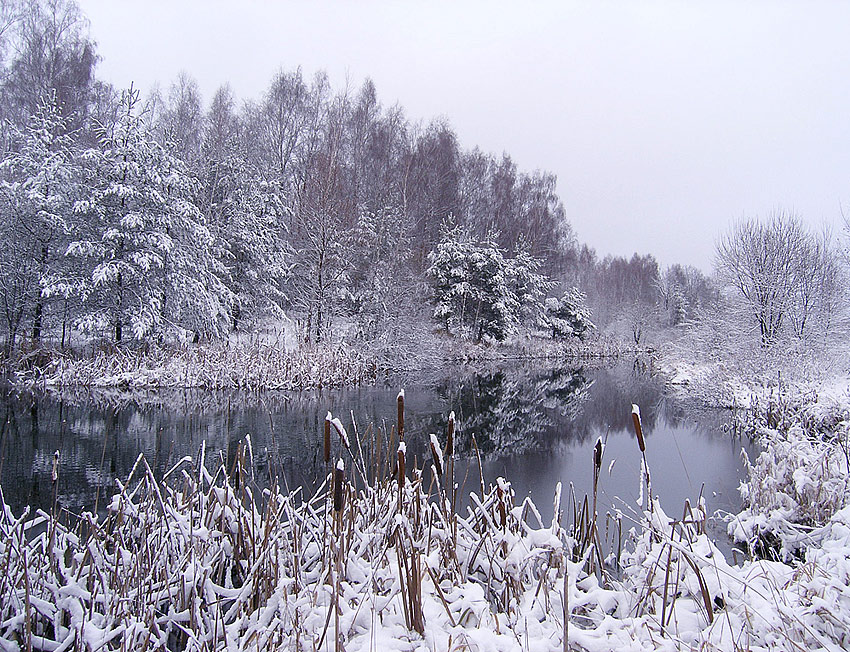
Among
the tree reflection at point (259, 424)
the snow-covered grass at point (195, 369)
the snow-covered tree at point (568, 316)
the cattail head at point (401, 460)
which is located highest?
the snow-covered tree at point (568, 316)

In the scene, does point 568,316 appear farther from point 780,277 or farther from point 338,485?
point 338,485

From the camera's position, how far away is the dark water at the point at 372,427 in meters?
6.43

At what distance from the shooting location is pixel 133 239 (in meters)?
15.7

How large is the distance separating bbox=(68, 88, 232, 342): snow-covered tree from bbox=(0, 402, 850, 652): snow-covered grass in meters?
14.2

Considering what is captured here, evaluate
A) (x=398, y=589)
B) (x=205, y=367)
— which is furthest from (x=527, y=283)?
(x=398, y=589)

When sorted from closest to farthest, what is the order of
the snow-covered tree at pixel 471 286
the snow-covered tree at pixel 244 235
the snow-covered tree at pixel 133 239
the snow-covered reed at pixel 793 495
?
1. the snow-covered reed at pixel 793 495
2. the snow-covered tree at pixel 133 239
3. the snow-covered tree at pixel 244 235
4. the snow-covered tree at pixel 471 286

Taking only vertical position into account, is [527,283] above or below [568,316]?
above

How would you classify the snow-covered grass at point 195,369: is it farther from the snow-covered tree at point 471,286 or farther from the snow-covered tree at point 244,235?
the snow-covered tree at point 471,286

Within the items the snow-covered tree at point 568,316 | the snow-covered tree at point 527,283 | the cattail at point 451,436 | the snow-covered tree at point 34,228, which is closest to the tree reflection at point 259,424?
the cattail at point 451,436

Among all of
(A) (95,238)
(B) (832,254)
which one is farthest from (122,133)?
(B) (832,254)

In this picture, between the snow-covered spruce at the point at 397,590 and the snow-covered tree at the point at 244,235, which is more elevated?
the snow-covered tree at the point at 244,235

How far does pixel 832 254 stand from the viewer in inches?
774

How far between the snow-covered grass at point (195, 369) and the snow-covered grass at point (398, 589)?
11.8 metres

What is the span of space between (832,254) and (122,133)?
2439 centimetres
